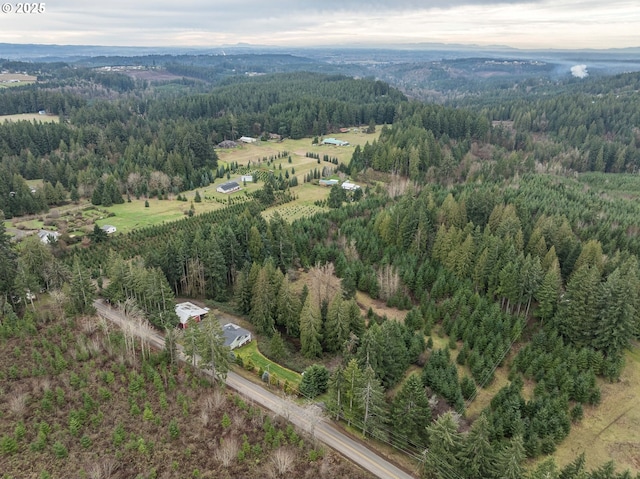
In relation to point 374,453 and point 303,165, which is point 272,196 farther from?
point 374,453

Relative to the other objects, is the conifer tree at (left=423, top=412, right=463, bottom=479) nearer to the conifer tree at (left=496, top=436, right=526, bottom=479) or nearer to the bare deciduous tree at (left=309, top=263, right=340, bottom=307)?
the conifer tree at (left=496, top=436, right=526, bottom=479)

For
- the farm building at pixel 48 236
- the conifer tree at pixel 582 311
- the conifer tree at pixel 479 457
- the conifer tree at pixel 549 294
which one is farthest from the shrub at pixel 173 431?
the farm building at pixel 48 236

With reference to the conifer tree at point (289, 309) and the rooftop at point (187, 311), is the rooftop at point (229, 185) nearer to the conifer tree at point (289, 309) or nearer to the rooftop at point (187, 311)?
the rooftop at point (187, 311)

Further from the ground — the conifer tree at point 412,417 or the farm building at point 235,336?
the conifer tree at point 412,417

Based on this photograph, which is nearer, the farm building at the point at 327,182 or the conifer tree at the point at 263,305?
the conifer tree at the point at 263,305

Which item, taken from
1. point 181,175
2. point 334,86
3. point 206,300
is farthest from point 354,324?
point 334,86

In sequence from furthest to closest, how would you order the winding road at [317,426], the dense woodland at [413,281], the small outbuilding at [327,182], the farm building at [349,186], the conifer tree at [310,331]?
the small outbuilding at [327,182] < the farm building at [349,186] < the conifer tree at [310,331] < the dense woodland at [413,281] < the winding road at [317,426]

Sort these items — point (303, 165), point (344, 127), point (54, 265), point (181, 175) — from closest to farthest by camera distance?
point (54, 265) → point (181, 175) → point (303, 165) → point (344, 127)
